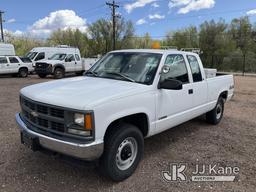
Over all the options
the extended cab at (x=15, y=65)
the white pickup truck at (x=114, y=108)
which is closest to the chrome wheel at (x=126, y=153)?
the white pickup truck at (x=114, y=108)

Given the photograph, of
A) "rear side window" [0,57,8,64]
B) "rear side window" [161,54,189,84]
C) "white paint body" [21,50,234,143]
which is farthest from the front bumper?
"rear side window" [0,57,8,64]

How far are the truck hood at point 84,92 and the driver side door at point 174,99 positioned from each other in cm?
45

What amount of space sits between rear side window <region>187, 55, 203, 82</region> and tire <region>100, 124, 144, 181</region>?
1.99 metres

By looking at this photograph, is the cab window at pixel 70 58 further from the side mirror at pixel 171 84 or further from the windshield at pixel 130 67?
the side mirror at pixel 171 84

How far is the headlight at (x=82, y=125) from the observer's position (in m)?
2.94

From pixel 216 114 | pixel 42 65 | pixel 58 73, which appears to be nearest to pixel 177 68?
pixel 216 114

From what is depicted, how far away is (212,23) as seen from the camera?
43938mm

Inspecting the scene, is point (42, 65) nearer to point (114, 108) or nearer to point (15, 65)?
point (15, 65)

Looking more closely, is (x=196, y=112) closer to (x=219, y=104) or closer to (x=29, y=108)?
(x=219, y=104)

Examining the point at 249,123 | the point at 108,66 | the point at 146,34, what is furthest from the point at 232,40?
the point at 108,66

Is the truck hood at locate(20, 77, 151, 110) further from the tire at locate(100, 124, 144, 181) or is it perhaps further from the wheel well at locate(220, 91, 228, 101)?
the wheel well at locate(220, 91, 228, 101)

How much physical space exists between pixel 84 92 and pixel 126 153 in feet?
3.48

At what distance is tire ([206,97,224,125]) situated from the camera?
614 centimetres

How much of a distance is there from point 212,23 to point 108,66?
4376 cm
